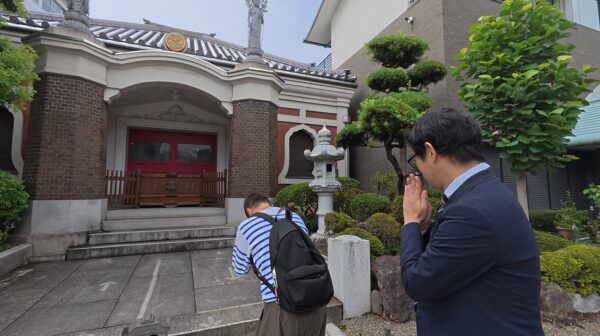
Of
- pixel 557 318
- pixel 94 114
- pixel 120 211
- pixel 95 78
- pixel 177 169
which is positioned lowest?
pixel 557 318

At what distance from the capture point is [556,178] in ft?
32.2

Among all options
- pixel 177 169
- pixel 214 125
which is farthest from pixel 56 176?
pixel 214 125

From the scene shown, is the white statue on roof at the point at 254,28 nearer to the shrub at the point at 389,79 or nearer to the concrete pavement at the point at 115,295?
the shrub at the point at 389,79

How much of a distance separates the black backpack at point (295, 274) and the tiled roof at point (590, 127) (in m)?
11.3

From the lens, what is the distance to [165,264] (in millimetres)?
5523

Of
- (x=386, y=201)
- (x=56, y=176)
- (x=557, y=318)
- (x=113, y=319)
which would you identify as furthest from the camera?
(x=386, y=201)

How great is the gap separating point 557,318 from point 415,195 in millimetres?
4204

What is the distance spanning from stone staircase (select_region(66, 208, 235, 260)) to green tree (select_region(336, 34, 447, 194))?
4319 mm

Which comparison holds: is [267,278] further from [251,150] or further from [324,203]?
[251,150]

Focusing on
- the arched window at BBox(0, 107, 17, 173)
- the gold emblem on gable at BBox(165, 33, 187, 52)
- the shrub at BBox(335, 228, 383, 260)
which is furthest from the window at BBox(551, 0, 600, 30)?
the arched window at BBox(0, 107, 17, 173)

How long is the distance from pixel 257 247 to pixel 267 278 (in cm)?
26

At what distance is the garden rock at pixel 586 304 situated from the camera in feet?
12.7

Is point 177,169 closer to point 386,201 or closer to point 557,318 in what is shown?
point 386,201

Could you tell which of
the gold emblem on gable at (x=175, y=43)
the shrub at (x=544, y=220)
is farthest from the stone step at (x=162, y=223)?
the shrub at (x=544, y=220)
